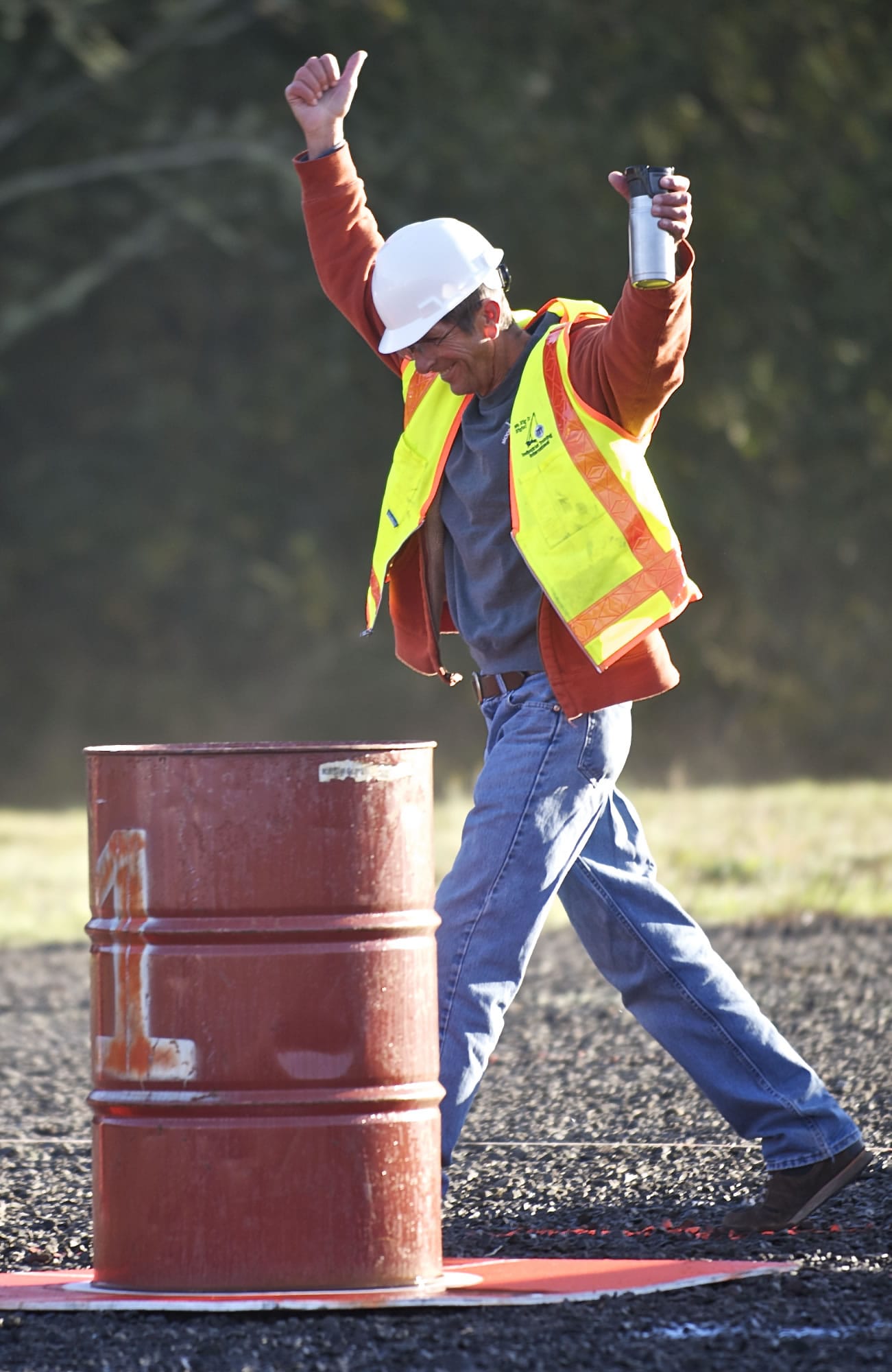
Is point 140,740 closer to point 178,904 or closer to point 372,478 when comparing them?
point 372,478

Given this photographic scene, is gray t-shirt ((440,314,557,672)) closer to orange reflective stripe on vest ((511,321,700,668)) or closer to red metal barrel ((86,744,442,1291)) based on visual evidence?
orange reflective stripe on vest ((511,321,700,668))

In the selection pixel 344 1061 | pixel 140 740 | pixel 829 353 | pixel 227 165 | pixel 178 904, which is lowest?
pixel 344 1061

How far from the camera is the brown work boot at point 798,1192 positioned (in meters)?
4.52

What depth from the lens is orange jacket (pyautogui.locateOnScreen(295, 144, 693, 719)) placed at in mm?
4008

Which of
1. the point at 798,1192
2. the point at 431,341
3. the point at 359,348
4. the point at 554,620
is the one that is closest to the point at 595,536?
the point at 554,620

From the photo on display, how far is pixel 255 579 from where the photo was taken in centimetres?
2161

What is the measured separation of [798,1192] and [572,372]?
1.80 m

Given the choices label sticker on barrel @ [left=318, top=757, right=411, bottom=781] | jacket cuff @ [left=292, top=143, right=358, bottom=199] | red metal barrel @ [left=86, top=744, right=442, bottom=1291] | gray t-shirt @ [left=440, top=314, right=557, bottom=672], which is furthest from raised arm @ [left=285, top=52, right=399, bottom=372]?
red metal barrel @ [left=86, top=744, right=442, bottom=1291]

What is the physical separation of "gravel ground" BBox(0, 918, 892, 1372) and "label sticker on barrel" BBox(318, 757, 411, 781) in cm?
93

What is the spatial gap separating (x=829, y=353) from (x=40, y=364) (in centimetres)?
913

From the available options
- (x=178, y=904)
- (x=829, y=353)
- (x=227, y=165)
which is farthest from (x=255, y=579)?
(x=178, y=904)

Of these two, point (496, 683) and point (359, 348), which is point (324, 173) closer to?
point (496, 683)

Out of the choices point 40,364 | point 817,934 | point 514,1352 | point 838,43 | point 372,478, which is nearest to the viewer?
point 514,1352

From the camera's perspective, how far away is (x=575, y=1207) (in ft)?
15.9
